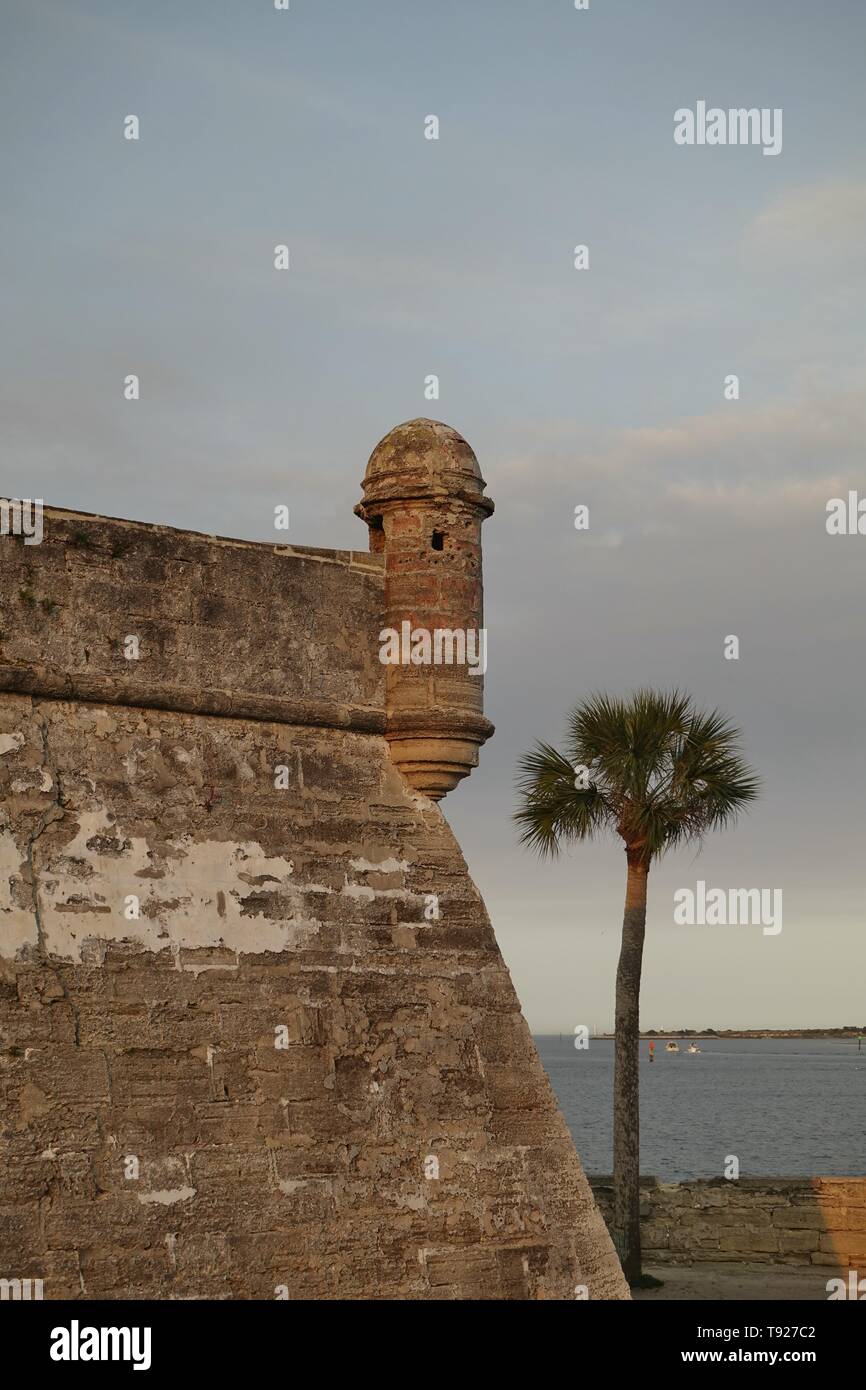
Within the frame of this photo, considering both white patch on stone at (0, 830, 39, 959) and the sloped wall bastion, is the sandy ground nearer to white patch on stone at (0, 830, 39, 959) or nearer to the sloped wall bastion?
the sloped wall bastion

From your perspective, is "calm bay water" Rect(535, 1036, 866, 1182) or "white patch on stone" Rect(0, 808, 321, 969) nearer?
"white patch on stone" Rect(0, 808, 321, 969)

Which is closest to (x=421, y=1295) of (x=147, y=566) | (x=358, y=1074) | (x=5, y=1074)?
(x=358, y=1074)

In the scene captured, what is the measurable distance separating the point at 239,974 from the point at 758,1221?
11628mm

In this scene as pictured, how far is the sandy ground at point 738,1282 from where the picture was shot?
15961mm

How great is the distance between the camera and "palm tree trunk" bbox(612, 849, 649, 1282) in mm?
17047

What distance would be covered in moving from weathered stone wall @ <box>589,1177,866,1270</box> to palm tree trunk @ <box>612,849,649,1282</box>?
0.48 meters

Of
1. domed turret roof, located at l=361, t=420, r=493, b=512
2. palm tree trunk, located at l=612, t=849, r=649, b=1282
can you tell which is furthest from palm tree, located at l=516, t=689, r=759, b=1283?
domed turret roof, located at l=361, t=420, r=493, b=512

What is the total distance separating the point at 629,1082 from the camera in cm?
1823

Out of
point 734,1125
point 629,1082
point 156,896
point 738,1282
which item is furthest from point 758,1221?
point 734,1125

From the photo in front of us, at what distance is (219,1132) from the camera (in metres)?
7.28

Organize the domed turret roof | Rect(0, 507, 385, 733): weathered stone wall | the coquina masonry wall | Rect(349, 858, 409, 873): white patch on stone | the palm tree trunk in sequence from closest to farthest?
the coquina masonry wall → Rect(0, 507, 385, 733): weathered stone wall → Rect(349, 858, 409, 873): white patch on stone → the domed turret roof → the palm tree trunk

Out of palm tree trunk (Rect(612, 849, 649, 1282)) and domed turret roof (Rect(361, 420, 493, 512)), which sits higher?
domed turret roof (Rect(361, 420, 493, 512))

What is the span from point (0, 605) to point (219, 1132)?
2.59 m

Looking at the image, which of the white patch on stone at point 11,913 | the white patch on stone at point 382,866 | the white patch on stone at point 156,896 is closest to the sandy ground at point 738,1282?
the white patch on stone at point 382,866
